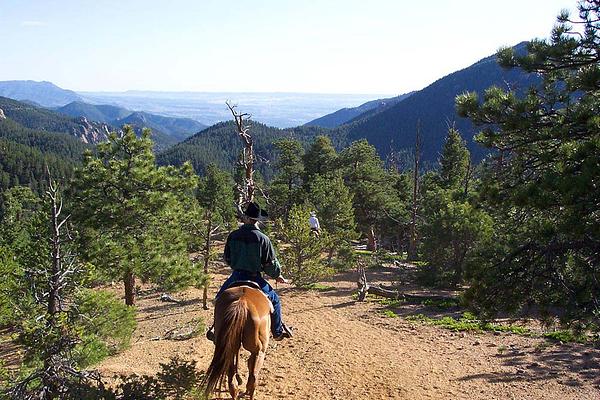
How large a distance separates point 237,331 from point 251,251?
1.49 m

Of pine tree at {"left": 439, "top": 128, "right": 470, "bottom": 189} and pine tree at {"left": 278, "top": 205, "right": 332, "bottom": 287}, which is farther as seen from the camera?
pine tree at {"left": 439, "top": 128, "right": 470, "bottom": 189}

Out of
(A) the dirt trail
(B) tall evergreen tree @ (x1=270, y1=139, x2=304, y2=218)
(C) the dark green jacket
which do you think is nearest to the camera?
(C) the dark green jacket

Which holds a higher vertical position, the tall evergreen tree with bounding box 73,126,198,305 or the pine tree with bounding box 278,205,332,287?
the tall evergreen tree with bounding box 73,126,198,305

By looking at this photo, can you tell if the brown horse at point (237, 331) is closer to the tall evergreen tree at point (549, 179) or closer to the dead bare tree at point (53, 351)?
the dead bare tree at point (53, 351)

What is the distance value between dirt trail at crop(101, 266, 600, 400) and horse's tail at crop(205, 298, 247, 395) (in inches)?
120

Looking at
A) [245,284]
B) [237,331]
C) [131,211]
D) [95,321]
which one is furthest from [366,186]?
[237,331]

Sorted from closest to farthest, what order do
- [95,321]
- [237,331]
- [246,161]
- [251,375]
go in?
[237,331]
[251,375]
[95,321]
[246,161]

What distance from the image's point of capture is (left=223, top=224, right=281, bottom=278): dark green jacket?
23.6 feet

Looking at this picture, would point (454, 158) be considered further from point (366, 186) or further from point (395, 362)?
point (395, 362)

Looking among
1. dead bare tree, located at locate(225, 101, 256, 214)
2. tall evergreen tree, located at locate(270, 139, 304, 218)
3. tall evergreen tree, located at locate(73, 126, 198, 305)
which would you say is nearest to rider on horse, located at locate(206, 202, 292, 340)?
dead bare tree, located at locate(225, 101, 256, 214)

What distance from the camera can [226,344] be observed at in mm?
5934

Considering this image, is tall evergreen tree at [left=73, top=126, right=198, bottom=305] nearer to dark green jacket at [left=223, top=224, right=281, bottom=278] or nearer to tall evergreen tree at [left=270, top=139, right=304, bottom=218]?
dark green jacket at [left=223, top=224, right=281, bottom=278]

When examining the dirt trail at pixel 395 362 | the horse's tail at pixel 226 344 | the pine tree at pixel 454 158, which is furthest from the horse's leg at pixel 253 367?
the pine tree at pixel 454 158

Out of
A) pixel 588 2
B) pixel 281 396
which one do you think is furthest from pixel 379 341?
pixel 588 2
